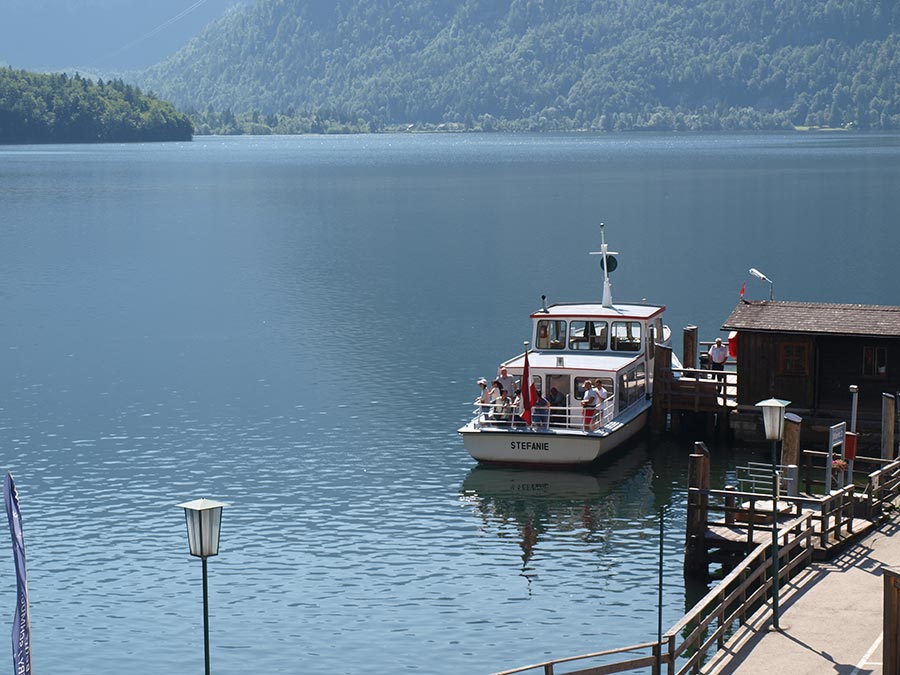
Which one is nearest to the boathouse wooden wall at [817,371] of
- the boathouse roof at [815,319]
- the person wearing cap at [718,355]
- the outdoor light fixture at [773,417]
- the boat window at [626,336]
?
the boathouse roof at [815,319]

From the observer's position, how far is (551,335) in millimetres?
47031

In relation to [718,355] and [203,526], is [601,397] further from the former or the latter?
[203,526]

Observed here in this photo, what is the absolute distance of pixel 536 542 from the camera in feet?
122

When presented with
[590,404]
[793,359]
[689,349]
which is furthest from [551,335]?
[793,359]

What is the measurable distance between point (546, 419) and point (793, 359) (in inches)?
288

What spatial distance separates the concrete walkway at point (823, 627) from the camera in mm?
24859

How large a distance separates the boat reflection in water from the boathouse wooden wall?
4.18 meters

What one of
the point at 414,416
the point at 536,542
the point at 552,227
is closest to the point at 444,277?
the point at 552,227

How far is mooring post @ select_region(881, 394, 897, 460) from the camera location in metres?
39.0

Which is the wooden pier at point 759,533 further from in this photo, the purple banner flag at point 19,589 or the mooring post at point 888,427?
the purple banner flag at point 19,589

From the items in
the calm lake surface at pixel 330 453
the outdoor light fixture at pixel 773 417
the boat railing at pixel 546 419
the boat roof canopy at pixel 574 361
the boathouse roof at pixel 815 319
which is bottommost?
the calm lake surface at pixel 330 453

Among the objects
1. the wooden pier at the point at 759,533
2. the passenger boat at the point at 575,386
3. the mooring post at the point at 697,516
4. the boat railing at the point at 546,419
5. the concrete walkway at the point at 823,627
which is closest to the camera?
the concrete walkway at the point at 823,627

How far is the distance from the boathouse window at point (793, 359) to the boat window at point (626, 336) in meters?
5.01

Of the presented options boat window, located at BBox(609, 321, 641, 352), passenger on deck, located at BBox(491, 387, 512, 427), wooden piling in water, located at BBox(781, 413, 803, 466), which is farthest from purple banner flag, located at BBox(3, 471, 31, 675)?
boat window, located at BBox(609, 321, 641, 352)
